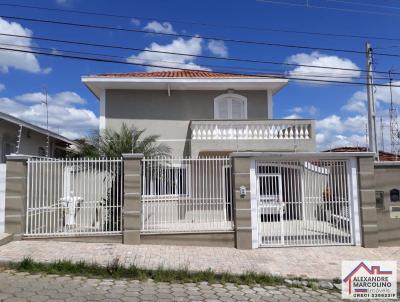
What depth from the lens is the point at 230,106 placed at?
682 inches

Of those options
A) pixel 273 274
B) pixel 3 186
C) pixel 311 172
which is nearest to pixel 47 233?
pixel 3 186

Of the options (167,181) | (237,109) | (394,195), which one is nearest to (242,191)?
(167,181)

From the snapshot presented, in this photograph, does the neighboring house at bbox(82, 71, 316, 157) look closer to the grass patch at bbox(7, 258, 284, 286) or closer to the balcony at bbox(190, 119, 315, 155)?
the balcony at bbox(190, 119, 315, 155)

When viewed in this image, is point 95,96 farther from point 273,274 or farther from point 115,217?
point 273,274

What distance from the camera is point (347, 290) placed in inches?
283

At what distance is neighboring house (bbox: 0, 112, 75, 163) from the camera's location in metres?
12.4

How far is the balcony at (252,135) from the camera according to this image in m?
15.2

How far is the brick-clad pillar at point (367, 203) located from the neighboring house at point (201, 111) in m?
4.40

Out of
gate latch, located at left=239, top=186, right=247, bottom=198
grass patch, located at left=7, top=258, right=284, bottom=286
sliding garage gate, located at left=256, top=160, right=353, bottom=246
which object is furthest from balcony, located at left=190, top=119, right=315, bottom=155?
grass patch, located at left=7, top=258, right=284, bottom=286

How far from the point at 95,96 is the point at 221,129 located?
249 inches

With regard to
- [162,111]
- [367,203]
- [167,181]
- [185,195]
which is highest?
[162,111]

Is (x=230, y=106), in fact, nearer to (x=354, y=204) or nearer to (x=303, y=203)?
(x=303, y=203)

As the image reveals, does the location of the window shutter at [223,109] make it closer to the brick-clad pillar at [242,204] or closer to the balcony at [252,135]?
the balcony at [252,135]

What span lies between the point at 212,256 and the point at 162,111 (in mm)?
8524
